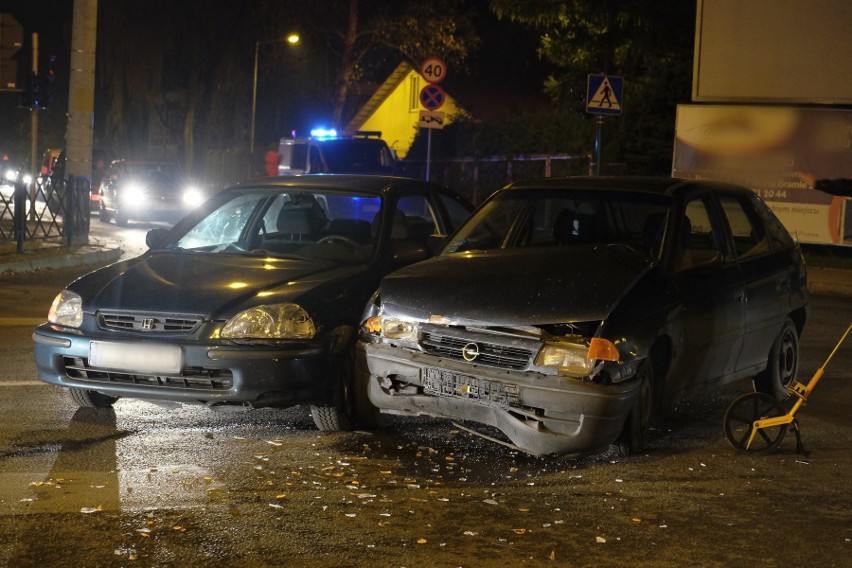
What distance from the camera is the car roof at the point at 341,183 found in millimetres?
8258

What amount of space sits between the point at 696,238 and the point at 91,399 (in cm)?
370

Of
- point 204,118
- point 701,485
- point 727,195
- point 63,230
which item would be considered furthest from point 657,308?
point 204,118

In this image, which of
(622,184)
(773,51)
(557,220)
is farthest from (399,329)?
(773,51)

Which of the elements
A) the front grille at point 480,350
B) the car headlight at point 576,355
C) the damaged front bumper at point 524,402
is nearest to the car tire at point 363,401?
the damaged front bumper at point 524,402

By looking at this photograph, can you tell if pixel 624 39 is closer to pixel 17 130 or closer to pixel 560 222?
pixel 560 222

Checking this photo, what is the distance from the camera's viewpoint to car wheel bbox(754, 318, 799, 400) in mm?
8305

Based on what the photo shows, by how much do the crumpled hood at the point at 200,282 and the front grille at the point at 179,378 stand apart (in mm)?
308

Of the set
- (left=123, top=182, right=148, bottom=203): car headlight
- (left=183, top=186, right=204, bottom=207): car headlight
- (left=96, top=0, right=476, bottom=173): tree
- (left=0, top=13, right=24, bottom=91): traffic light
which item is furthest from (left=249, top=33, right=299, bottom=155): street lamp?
(left=0, top=13, right=24, bottom=91): traffic light

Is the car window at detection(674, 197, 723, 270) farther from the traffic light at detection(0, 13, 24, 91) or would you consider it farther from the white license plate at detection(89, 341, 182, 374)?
the traffic light at detection(0, 13, 24, 91)

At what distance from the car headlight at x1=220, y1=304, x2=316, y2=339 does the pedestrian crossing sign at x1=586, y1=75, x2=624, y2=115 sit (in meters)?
11.2

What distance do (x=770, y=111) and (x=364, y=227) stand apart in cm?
1535

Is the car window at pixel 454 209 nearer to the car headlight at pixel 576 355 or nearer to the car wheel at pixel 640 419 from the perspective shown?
the car wheel at pixel 640 419

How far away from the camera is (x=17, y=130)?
3027 inches

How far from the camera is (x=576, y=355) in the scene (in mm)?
6102
